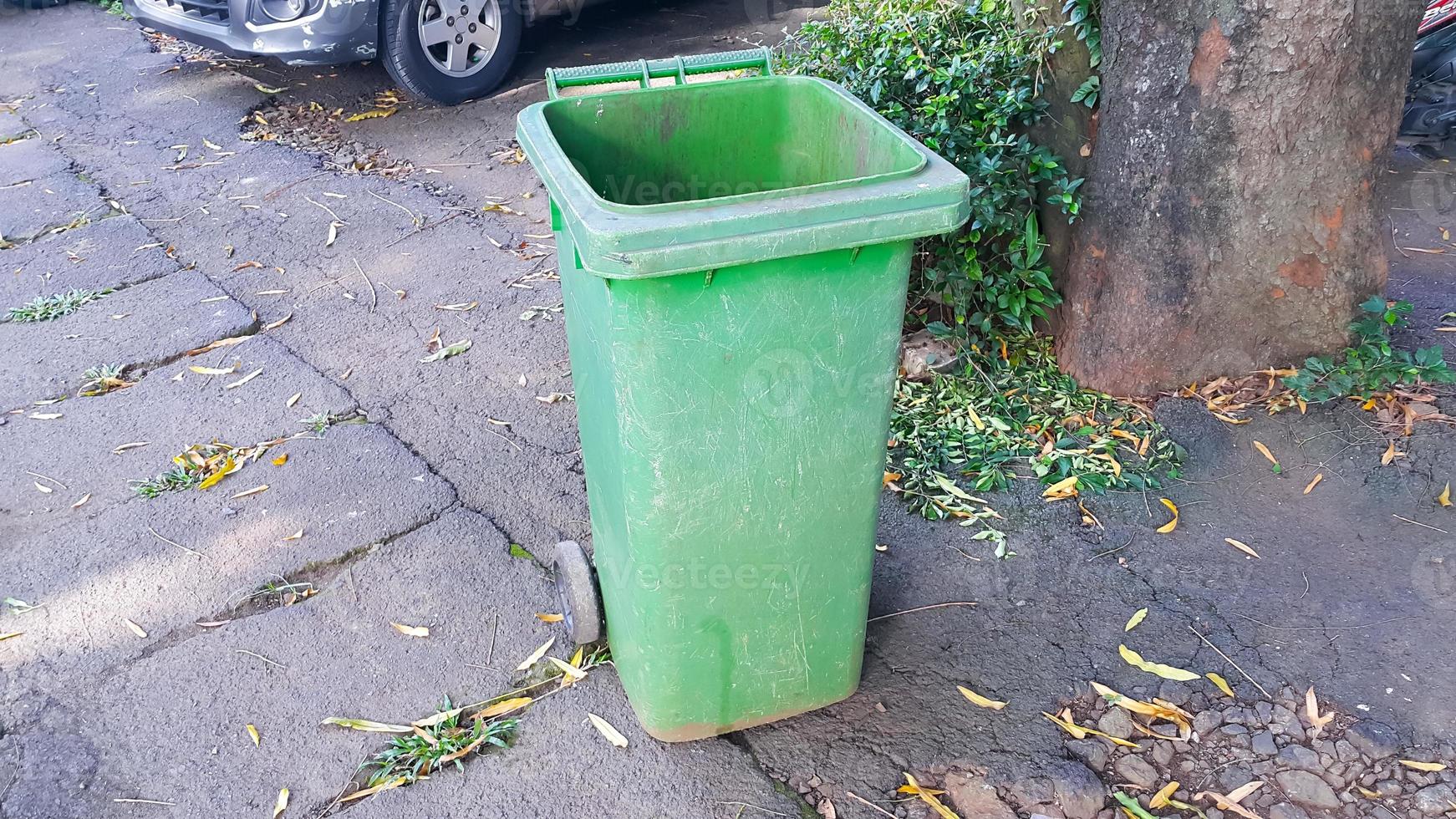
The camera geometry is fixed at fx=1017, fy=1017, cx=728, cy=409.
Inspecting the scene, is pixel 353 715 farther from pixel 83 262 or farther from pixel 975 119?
pixel 83 262

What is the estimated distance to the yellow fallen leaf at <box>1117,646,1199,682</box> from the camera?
8.44ft

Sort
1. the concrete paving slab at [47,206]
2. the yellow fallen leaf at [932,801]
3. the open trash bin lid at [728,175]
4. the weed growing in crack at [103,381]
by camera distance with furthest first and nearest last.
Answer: the concrete paving slab at [47,206], the weed growing in crack at [103,381], the yellow fallen leaf at [932,801], the open trash bin lid at [728,175]

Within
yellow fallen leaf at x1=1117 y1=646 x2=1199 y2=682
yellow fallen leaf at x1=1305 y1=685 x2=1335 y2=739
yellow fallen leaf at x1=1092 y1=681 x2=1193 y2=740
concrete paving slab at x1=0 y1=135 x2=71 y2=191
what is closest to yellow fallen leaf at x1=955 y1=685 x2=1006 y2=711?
yellow fallen leaf at x1=1092 y1=681 x2=1193 y2=740

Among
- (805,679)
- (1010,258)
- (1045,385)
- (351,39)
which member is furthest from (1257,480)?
(351,39)

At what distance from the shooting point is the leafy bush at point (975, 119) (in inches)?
130

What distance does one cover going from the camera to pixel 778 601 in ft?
7.27

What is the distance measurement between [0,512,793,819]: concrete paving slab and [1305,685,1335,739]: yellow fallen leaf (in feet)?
4.20

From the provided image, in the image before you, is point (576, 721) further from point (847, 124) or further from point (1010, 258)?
point (1010, 258)

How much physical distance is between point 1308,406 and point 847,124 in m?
2.11

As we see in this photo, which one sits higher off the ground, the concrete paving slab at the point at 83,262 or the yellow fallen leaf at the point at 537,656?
the concrete paving slab at the point at 83,262

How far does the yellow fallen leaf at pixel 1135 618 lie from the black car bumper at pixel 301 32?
16.9 ft

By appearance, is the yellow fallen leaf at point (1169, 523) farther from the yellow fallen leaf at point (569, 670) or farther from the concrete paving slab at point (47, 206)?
the concrete paving slab at point (47, 206)

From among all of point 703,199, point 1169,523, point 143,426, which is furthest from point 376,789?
point 1169,523

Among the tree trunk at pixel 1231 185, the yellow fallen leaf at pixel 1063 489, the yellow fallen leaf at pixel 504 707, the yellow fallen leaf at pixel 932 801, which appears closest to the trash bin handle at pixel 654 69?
the tree trunk at pixel 1231 185
